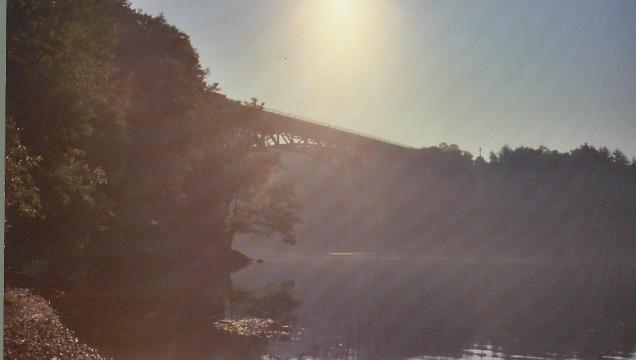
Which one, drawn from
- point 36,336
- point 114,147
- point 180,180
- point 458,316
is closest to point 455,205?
point 180,180

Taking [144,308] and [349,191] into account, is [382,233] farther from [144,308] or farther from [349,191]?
[144,308]

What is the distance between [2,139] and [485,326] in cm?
1625

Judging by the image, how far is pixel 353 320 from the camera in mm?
21656

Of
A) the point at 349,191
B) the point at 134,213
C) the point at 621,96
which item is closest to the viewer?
the point at 621,96

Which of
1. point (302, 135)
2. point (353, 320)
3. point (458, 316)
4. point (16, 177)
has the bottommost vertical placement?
point (353, 320)

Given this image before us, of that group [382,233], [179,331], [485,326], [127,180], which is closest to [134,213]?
[127,180]

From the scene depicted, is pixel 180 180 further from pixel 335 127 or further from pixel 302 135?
pixel 335 127

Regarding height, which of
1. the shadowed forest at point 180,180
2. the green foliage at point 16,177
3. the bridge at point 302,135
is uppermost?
the bridge at point 302,135

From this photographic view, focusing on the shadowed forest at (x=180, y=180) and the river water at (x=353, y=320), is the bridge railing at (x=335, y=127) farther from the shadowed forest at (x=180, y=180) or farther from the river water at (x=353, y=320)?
the river water at (x=353, y=320)

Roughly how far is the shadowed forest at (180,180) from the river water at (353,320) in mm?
2332

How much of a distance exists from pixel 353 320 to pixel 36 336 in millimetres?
11933

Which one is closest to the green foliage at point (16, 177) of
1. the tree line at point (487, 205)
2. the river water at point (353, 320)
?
the river water at point (353, 320)

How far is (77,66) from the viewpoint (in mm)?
15734

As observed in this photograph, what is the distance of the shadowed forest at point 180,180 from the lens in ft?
50.1
